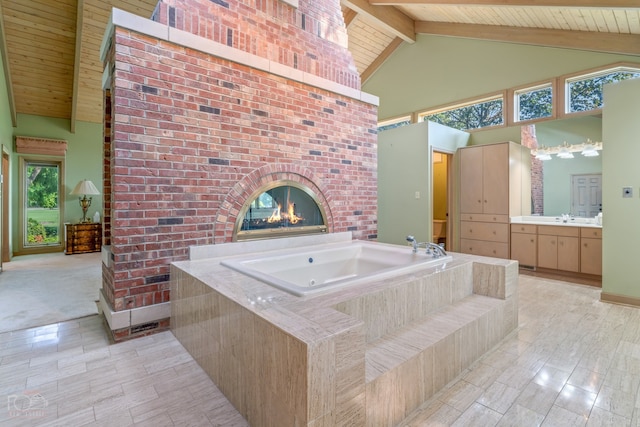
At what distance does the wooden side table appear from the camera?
20.0 ft

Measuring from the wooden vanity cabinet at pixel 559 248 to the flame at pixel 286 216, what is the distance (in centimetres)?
355

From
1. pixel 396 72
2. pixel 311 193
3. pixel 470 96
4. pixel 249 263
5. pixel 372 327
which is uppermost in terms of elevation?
pixel 396 72

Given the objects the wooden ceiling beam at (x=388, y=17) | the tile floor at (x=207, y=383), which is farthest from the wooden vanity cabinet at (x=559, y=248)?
the wooden ceiling beam at (x=388, y=17)

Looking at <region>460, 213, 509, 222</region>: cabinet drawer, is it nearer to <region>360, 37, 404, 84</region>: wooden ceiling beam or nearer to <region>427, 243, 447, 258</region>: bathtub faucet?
<region>427, 243, 447, 258</region>: bathtub faucet

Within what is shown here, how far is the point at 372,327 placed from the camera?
1762mm

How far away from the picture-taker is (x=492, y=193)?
5.09 meters

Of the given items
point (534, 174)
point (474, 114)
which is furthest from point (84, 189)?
point (534, 174)

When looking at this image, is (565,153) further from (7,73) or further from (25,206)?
(25,206)

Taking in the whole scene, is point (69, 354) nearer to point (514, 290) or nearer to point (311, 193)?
point (311, 193)

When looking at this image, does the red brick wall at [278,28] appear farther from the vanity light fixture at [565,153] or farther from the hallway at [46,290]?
the vanity light fixture at [565,153]

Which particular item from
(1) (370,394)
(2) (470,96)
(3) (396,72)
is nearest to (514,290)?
(1) (370,394)

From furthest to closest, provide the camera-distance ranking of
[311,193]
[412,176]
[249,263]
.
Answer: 1. [412,176]
2. [311,193]
3. [249,263]

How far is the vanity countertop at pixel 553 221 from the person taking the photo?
424cm

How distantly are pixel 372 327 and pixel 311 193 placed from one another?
189cm
